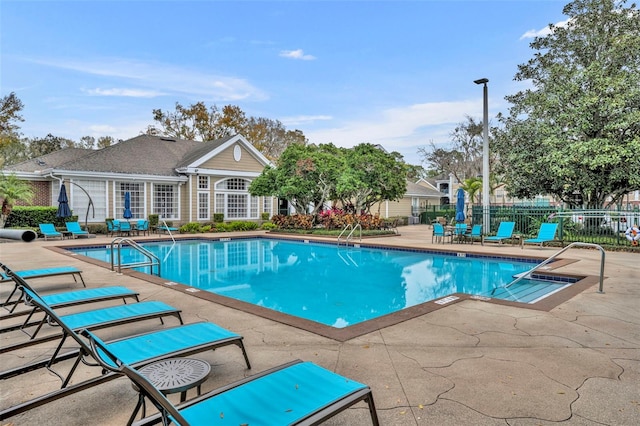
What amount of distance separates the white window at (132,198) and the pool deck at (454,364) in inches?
613

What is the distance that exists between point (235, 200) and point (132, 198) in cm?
564

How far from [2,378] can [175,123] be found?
115 ft

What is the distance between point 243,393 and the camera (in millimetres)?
→ 2186

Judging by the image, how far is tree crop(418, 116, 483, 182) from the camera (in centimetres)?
3416

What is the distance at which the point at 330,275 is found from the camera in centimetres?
1002

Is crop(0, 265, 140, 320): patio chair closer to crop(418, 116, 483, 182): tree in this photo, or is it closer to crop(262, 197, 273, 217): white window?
crop(262, 197, 273, 217): white window

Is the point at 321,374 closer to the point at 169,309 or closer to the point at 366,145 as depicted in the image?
the point at 169,309

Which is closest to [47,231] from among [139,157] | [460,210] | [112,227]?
[112,227]

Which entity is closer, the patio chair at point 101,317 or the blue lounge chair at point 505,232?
the patio chair at point 101,317

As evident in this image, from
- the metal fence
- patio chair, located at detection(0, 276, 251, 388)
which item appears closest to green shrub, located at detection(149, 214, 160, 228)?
the metal fence

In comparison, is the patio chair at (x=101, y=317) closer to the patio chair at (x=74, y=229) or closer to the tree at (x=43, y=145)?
the patio chair at (x=74, y=229)

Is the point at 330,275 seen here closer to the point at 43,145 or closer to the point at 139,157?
the point at 139,157

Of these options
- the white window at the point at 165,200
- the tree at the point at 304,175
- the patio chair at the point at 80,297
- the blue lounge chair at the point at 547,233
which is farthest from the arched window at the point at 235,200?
the patio chair at the point at 80,297

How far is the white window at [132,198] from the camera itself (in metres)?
19.1
